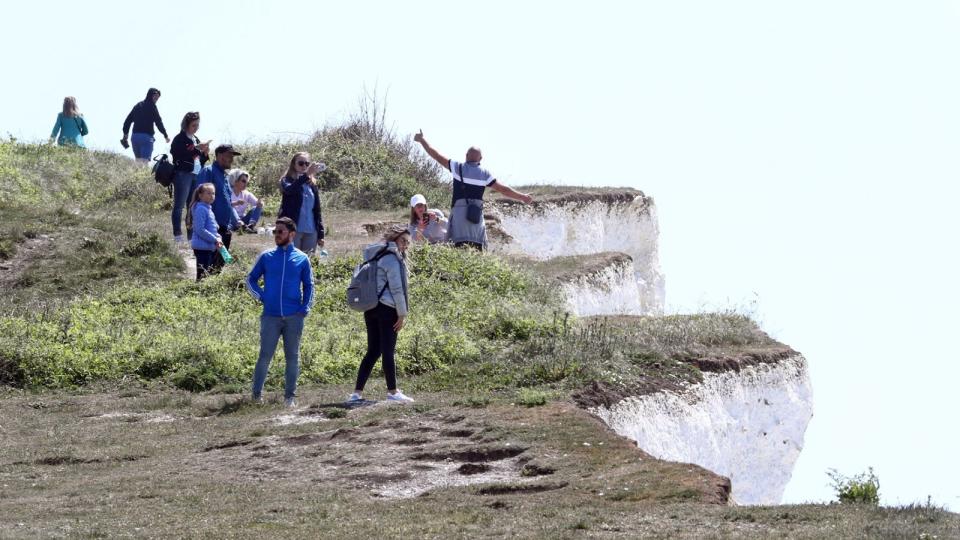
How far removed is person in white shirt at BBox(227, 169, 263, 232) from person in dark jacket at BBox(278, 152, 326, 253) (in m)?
2.30

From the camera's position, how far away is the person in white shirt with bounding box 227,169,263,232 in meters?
22.8

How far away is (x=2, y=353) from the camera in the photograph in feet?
54.6

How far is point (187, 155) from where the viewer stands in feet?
72.9

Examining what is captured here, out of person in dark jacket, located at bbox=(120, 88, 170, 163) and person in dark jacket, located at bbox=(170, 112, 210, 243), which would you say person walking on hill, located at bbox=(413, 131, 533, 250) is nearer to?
person in dark jacket, located at bbox=(170, 112, 210, 243)

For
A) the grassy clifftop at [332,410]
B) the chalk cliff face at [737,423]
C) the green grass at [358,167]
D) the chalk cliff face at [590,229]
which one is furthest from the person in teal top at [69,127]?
the chalk cliff face at [737,423]

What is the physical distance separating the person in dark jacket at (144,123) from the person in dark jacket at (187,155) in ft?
18.1

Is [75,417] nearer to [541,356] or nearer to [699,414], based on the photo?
[541,356]

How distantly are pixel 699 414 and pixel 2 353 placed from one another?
7.48 metres

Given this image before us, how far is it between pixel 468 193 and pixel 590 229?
13011mm

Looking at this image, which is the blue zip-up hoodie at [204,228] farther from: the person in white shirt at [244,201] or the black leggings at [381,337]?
the black leggings at [381,337]

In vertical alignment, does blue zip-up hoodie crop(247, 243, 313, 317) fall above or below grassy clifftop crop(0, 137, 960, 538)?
above

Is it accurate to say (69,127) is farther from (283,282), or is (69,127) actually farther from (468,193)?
(283,282)

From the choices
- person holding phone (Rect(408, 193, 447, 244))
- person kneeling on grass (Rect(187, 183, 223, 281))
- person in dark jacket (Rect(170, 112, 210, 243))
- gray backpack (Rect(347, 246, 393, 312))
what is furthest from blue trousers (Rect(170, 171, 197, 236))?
gray backpack (Rect(347, 246, 393, 312))

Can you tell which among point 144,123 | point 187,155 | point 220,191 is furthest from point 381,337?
point 144,123
